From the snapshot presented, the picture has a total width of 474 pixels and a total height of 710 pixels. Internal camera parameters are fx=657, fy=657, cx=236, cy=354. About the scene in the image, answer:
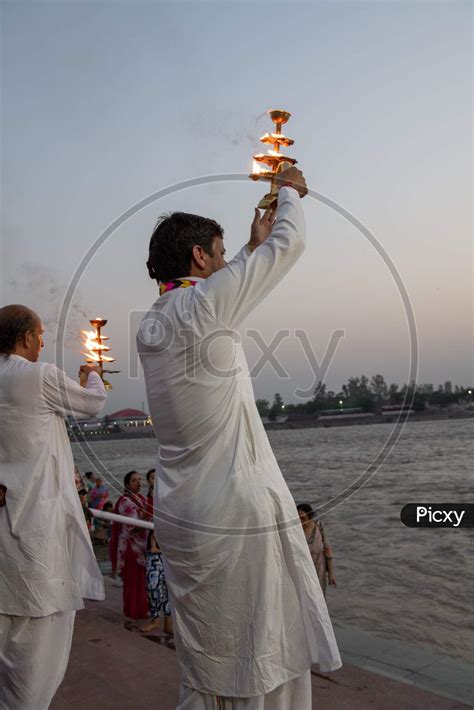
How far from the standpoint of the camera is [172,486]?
197 centimetres

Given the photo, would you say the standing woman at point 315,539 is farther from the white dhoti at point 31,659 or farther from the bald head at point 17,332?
the bald head at point 17,332

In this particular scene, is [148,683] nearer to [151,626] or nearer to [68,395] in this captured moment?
[151,626]

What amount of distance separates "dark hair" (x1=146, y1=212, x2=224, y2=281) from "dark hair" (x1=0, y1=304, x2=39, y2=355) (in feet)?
4.06

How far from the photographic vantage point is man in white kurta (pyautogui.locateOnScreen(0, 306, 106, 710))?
2861 millimetres

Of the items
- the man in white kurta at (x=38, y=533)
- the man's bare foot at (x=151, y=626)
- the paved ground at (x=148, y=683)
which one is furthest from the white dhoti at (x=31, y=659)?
the man's bare foot at (x=151, y=626)

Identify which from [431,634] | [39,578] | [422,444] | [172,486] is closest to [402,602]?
[431,634]

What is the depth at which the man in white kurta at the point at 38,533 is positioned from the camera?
2861 mm

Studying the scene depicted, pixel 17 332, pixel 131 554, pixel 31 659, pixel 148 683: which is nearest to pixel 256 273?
pixel 17 332

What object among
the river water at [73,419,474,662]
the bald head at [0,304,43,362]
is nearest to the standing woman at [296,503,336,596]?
the river water at [73,419,474,662]

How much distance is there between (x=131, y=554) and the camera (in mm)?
6102

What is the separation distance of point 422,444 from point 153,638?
79.8m

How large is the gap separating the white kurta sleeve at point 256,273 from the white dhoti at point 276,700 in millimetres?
1048

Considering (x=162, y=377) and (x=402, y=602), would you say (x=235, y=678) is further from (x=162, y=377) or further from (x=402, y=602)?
(x=402, y=602)

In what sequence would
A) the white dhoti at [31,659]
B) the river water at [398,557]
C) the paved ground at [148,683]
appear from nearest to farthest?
the white dhoti at [31,659] < the paved ground at [148,683] < the river water at [398,557]
